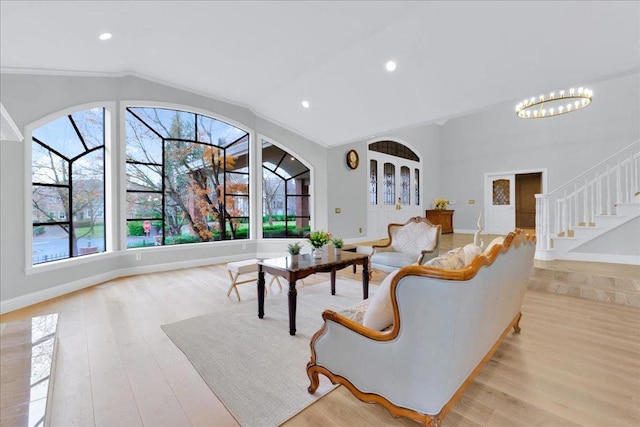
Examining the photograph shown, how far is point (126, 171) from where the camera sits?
15.8ft

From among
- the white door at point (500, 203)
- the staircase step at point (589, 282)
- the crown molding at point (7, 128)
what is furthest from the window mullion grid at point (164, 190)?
the white door at point (500, 203)

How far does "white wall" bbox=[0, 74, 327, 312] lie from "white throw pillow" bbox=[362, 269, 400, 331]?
4.21 metres

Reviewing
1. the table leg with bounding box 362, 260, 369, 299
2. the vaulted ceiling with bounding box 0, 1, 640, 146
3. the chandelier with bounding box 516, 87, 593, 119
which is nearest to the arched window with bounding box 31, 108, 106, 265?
the vaulted ceiling with bounding box 0, 1, 640, 146

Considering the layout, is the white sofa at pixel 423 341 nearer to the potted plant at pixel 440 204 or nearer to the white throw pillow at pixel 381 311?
the white throw pillow at pixel 381 311

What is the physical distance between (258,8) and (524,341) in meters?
4.13

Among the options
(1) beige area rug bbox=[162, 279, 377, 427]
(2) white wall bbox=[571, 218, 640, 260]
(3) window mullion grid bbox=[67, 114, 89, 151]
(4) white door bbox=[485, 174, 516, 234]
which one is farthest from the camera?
(4) white door bbox=[485, 174, 516, 234]

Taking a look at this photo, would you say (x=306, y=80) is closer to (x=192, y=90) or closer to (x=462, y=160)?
(x=192, y=90)

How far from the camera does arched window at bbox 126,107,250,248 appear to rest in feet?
16.3

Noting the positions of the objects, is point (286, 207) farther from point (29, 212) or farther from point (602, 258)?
point (602, 258)

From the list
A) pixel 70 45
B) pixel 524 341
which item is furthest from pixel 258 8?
pixel 524 341

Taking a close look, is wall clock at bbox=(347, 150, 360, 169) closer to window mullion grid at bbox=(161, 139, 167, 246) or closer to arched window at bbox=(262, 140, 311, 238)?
arched window at bbox=(262, 140, 311, 238)

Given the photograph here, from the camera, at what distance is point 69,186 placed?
→ 4.16 metres

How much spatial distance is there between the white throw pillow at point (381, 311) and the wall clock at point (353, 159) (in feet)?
19.2

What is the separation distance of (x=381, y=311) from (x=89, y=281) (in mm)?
4656
